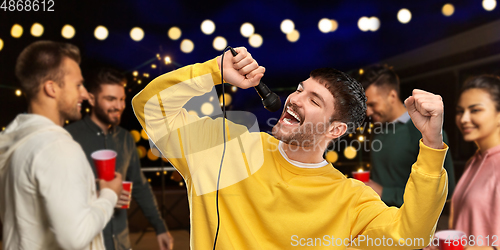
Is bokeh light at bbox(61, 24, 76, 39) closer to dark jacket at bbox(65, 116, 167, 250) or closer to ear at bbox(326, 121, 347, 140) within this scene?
dark jacket at bbox(65, 116, 167, 250)

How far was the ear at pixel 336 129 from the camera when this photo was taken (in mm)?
1402

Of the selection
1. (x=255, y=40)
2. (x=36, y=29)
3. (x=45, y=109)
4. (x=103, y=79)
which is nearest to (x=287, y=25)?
(x=255, y=40)

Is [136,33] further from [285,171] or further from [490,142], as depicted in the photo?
[490,142]

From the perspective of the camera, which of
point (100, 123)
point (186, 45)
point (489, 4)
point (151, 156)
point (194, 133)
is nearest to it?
point (194, 133)

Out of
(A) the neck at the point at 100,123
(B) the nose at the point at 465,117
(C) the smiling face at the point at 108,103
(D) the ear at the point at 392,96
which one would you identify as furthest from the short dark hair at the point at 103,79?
(B) the nose at the point at 465,117

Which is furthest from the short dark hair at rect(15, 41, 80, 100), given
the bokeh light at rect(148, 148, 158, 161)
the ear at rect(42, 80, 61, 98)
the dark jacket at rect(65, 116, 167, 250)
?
the bokeh light at rect(148, 148, 158, 161)

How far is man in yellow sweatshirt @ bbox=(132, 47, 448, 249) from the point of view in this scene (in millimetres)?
1046

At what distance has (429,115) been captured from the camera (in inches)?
40.5

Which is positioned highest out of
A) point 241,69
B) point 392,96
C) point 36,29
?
point 36,29

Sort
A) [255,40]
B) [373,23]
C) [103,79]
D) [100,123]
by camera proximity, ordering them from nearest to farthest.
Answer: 1. [100,123]
2. [103,79]
3. [373,23]
4. [255,40]

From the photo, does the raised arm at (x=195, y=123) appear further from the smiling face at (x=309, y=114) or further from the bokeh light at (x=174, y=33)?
the bokeh light at (x=174, y=33)

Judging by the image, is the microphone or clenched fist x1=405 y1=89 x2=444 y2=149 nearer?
clenched fist x1=405 y1=89 x2=444 y2=149

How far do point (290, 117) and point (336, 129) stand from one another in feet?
0.65

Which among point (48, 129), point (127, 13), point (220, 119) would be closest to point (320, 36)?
point (127, 13)
